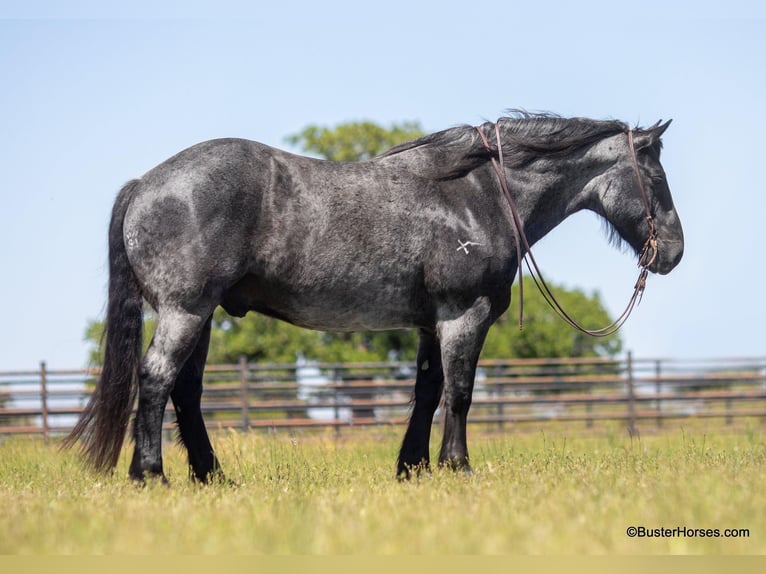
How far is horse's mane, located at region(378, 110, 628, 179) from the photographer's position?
22.3 feet

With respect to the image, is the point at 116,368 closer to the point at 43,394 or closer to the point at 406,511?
the point at 406,511

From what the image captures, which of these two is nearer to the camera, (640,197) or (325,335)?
(640,197)

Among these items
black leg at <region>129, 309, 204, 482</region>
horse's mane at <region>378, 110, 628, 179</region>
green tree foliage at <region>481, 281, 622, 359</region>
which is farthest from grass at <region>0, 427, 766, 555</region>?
green tree foliage at <region>481, 281, 622, 359</region>

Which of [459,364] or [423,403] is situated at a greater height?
[459,364]

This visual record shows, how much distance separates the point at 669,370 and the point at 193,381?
16839mm

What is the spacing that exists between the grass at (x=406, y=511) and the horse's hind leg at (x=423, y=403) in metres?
0.32

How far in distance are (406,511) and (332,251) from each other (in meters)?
2.32

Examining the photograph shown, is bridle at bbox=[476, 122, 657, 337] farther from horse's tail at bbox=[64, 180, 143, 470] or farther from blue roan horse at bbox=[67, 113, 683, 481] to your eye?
horse's tail at bbox=[64, 180, 143, 470]

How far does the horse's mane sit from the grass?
2.22 meters

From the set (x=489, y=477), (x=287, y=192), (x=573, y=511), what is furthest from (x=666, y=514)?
(x=287, y=192)

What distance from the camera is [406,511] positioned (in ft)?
14.1

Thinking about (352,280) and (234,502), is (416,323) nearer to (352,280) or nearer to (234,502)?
(352,280)

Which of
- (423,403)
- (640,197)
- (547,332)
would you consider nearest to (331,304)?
(423,403)

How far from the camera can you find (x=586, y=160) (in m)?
7.02
